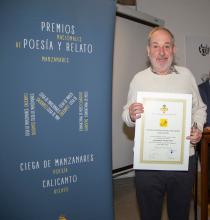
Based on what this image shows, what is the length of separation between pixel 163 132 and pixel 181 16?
9.66 ft

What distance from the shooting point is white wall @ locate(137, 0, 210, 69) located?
3.95 meters

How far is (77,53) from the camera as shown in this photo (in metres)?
1.67

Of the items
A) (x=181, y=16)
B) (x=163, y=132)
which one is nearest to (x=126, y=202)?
(x=163, y=132)

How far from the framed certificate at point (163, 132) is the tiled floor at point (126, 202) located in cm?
137

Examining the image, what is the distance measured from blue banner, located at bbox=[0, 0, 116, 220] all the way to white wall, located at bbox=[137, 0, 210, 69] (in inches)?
95.1

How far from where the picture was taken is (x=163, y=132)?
5.73 ft

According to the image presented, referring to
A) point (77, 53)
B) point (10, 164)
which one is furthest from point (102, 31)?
point (10, 164)

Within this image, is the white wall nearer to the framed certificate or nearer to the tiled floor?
the tiled floor

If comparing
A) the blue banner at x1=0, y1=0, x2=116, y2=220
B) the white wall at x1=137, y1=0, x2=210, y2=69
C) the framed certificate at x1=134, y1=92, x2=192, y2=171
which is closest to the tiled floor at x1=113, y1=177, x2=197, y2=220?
the blue banner at x1=0, y1=0, x2=116, y2=220

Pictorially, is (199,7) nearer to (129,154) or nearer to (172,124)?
(129,154)

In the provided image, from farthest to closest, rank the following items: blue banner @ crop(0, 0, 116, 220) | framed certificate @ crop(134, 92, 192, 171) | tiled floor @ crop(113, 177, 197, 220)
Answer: tiled floor @ crop(113, 177, 197, 220) → framed certificate @ crop(134, 92, 192, 171) → blue banner @ crop(0, 0, 116, 220)

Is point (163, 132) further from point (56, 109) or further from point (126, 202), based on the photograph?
point (126, 202)

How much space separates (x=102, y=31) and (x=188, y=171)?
1048 mm

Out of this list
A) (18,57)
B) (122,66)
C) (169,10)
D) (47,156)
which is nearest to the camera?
(18,57)
